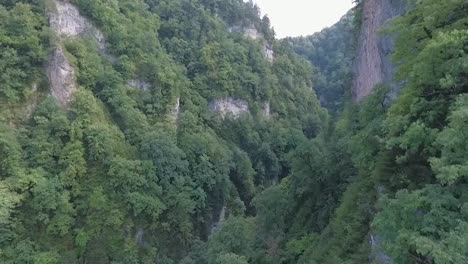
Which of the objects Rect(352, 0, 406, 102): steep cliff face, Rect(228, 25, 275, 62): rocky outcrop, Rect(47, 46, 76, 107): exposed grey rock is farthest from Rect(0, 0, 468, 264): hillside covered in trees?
Rect(228, 25, 275, 62): rocky outcrop

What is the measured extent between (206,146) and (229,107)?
593 inches

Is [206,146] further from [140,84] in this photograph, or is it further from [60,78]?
[60,78]

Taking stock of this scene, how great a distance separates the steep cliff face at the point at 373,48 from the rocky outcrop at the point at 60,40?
1169 inches

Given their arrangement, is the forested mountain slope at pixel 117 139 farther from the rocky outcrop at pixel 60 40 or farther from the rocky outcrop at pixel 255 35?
the rocky outcrop at pixel 255 35

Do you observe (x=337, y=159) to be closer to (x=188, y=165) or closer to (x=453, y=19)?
(x=453, y=19)

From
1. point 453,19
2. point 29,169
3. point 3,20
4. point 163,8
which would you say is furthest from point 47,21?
point 453,19

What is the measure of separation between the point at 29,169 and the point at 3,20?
56.4 feet

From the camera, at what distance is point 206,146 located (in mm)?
52281

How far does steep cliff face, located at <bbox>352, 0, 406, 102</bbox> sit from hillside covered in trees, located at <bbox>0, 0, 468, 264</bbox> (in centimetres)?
67

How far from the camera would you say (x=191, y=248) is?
4309 centimetres

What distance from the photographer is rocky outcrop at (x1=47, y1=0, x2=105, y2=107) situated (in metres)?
45.2

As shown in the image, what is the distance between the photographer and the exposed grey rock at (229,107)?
2527 inches

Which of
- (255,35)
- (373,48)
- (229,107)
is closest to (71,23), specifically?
(229,107)

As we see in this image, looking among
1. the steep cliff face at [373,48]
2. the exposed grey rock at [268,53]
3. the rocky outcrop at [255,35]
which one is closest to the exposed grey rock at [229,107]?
the exposed grey rock at [268,53]
